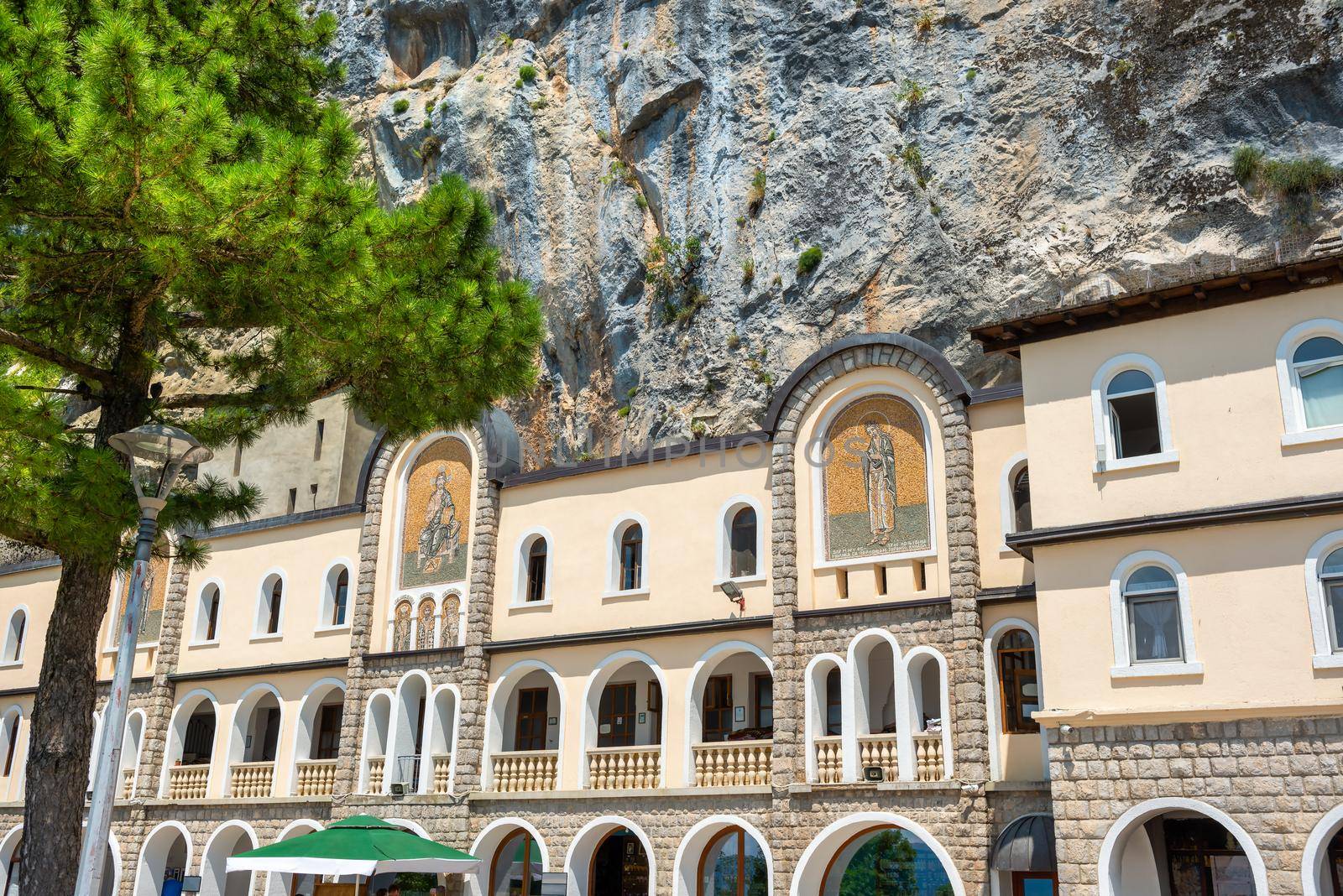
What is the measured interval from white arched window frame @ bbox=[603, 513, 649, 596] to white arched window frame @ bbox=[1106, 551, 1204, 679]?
956 centimetres

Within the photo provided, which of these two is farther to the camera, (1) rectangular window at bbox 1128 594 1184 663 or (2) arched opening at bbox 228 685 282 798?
(2) arched opening at bbox 228 685 282 798

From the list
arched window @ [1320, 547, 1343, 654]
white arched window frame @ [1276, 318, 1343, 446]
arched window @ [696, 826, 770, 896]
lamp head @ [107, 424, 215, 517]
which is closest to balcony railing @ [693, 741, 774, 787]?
arched window @ [696, 826, 770, 896]

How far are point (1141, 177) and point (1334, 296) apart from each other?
14.0 m

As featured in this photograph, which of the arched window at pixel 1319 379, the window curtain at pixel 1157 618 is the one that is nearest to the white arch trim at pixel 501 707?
the window curtain at pixel 1157 618

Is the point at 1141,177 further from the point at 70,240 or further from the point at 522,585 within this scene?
the point at 70,240

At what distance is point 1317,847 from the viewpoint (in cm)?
1450

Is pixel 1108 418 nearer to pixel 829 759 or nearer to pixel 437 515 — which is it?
pixel 829 759

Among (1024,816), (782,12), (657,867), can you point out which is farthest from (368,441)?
(1024,816)

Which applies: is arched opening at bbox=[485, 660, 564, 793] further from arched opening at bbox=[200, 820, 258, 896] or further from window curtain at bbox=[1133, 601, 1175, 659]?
window curtain at bbox=[1133, 601, 1175, 659]

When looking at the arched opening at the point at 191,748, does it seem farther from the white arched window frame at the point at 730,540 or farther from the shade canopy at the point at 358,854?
the white arched window frame at the point at 730,540

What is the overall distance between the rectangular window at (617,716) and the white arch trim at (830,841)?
5.70 meters

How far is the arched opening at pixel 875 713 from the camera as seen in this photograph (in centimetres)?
1991

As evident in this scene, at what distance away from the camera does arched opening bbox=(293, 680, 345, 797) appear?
2616 cm

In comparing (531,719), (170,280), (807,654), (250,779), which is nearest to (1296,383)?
(807,654)
